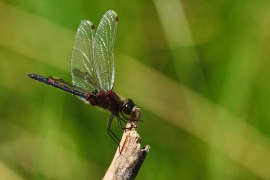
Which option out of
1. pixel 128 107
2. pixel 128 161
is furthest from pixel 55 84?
pixel 128 161

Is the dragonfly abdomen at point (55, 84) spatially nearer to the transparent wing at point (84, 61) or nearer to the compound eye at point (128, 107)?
the transparent wing at point (84, 61)

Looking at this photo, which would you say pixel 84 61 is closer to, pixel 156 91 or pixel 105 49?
pixel 105 49

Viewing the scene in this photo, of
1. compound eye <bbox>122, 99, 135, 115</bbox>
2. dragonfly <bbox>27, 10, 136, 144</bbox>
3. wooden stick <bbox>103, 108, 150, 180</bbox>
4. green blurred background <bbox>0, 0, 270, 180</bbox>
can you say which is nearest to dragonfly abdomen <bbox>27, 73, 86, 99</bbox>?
dragonfly <bbox>27, 10, 136, 144</bbox>

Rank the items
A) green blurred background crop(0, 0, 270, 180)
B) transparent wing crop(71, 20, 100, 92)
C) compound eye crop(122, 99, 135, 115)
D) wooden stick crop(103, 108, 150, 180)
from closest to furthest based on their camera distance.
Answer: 1. wooden stick crop(103, 108, 150, 180)
2. compound eye crop(122, 99, 135, 115)
3. green blurred background crop(0, 0, 270, 180)
4. transparent wing crop(71, 20, 100, 92)

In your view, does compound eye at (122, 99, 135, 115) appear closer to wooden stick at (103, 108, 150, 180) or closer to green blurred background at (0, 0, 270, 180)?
green blurred background at (0, 0, 270, 180)

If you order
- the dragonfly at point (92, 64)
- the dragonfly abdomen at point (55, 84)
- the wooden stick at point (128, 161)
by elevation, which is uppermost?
the dragonfly at point (92, 64)

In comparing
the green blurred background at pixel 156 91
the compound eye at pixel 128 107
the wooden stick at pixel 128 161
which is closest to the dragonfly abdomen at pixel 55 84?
the green blurred background at pixel 156 91

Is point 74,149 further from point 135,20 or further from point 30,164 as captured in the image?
point 135,20
